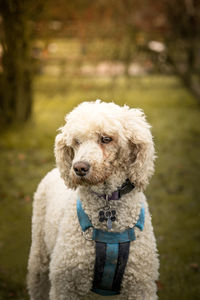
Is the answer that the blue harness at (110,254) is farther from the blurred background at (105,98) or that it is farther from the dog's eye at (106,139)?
the blurred background at (105,98)

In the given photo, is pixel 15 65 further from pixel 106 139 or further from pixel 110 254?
pixel 110 254

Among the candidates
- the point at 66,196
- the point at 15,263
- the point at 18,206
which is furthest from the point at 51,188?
the point at 18,206

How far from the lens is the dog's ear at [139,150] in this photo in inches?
105

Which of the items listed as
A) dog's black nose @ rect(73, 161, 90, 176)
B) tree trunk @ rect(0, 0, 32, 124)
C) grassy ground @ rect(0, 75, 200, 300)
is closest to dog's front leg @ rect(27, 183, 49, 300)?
grassy ground @ rect(0, 75, 200, 300)

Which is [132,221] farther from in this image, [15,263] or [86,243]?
[15,263]

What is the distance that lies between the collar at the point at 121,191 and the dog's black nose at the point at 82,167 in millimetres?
367

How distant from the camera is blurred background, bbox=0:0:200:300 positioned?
5156mm

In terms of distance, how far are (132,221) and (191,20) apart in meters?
13.9

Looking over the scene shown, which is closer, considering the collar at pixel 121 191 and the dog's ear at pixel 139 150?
the dog's ear at pixel 139 150

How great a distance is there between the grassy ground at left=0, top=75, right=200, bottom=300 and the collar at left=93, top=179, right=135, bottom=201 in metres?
1.81

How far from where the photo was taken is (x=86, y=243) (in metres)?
2.75

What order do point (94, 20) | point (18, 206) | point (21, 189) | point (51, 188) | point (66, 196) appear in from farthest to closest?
point (94, 20), point (21, 189), point (18, 206), point (51, 188), point (66, 196)

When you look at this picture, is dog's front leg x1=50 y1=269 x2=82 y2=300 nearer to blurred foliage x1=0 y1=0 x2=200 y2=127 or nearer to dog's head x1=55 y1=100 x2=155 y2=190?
dog's head x1=55 y1=100 x2=155 y2=190

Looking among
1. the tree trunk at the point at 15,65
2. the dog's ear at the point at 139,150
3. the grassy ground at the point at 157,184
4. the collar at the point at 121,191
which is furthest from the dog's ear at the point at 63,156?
the tree trunk at the point at 15,65
